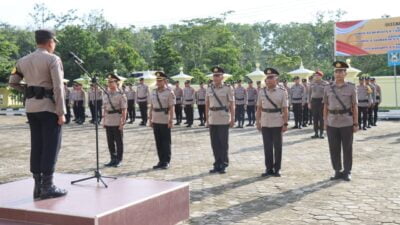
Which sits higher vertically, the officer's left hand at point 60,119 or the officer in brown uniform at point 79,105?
the officer's left hand at point 60,119

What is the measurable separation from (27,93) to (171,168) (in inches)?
160

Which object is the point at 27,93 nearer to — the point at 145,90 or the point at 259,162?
the point at 259,162

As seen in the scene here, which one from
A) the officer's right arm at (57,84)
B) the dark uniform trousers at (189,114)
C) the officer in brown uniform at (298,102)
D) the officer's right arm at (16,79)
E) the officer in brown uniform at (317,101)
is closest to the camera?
the officer's right arm at (57,84)

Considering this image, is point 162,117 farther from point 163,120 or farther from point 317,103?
point 317,103

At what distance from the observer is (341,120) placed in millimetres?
7336

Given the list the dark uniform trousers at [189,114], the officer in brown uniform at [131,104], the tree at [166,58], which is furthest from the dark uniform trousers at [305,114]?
the tree at [166,58]

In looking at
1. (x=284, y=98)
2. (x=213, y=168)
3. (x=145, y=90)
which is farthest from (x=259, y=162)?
(x=145, y=90)

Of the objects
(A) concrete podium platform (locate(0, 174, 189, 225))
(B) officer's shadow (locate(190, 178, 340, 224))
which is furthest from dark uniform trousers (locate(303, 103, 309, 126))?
(A) concrete podium platform (locate(0, 174, 189, 225))

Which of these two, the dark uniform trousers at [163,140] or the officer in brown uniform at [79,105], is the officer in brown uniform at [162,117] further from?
the officer in brown uniform at [79,105]

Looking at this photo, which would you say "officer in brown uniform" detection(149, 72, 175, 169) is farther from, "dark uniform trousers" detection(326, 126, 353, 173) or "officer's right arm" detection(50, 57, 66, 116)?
"officer's right arm" detection(50, 57, 66, 116)

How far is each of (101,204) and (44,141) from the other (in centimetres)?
90

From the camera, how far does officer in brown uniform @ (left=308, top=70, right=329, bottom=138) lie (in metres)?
12.7

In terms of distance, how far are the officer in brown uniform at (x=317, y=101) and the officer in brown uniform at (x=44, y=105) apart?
898 cm

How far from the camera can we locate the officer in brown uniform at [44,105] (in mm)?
4688
